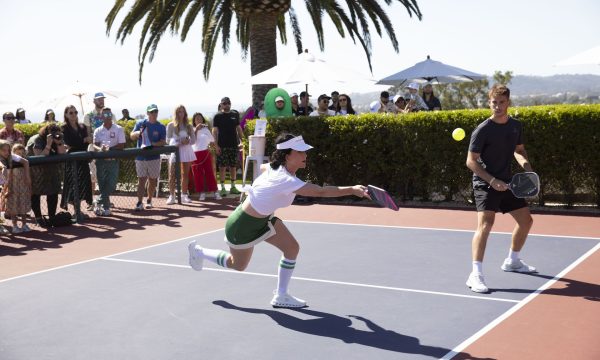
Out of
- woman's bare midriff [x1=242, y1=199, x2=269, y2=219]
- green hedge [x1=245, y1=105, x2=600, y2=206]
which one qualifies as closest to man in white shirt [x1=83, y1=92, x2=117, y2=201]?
green hedge [x1=245, y1=105, x2=600, y2=206]

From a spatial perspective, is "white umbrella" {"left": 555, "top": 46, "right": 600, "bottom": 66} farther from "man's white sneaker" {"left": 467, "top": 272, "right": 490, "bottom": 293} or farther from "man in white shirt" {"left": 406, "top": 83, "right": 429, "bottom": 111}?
"man's white sneaker" {"left": 467, "top": 272, "right": 490, "bottom": 293}

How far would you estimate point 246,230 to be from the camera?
6973 millimetres

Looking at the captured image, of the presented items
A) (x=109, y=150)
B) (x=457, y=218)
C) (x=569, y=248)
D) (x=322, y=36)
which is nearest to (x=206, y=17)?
(x=322, y=36)

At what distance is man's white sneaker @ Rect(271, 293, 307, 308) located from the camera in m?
7.16

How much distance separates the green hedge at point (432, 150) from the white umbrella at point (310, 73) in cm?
125

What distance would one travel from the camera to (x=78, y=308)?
7.36 meters

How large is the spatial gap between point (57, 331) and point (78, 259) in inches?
142

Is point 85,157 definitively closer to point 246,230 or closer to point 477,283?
point 246,230

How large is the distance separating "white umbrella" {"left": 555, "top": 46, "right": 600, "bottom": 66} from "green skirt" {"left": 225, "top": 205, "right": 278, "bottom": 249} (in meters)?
10.1

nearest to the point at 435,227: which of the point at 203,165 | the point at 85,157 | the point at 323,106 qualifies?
the point at 323,106

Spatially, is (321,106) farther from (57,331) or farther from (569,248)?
(57,331)

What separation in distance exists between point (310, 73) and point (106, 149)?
4951 millimetres

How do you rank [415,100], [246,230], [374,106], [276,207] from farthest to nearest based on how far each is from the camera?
[374,106] → [415,100] → [246,230] → [276,207]

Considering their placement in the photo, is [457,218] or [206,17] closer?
[457,218]
